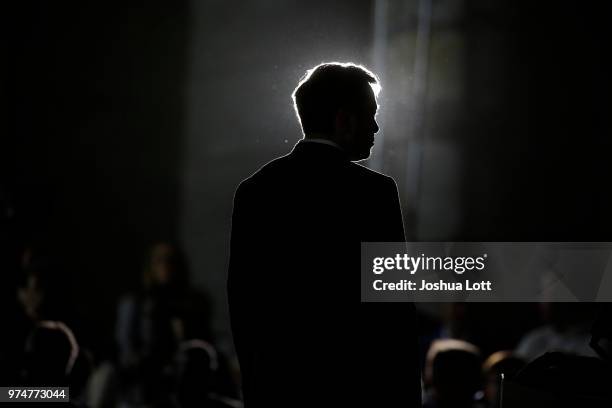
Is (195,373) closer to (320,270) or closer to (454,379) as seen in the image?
(454,379)

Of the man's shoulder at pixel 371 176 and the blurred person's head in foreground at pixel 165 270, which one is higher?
the man's shoulder at pixel 371 176

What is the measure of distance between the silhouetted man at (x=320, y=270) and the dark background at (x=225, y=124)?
1531mm

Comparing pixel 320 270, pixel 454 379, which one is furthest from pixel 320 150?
pixel 454 379

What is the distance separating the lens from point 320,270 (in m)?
1.41

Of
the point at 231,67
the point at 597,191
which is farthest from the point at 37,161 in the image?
the point at 597,191

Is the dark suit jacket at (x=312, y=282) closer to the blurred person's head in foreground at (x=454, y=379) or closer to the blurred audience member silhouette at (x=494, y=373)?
the blurred person's head in foreground at (x=454, y=379)

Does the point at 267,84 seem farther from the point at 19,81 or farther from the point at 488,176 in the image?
the point at 19,81

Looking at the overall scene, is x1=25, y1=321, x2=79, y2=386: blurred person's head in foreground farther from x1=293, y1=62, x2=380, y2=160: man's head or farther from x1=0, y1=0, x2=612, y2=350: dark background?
x1=293, y1=62, x2=380, y2=160: man's head

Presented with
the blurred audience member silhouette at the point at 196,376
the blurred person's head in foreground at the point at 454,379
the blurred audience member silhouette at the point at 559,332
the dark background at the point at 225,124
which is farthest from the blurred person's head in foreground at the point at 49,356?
the blurred audience member silhouette at the point at 559,332

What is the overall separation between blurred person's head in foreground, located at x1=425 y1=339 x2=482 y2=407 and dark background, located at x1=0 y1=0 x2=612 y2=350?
0.90 m

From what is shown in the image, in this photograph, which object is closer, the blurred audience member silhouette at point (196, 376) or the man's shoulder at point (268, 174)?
the man's shoulder at point (268, 174)

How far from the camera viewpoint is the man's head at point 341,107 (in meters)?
1.45

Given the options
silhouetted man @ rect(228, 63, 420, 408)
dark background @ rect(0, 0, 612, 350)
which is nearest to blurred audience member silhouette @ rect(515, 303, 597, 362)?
dark background @ rect(0, 0, 612, 350)

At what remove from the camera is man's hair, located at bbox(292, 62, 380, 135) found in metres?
1.45
